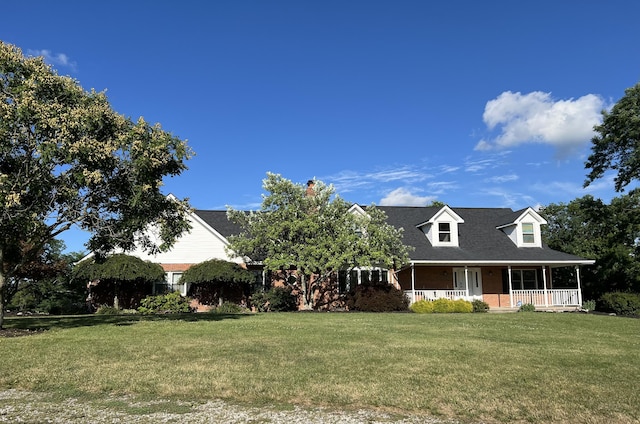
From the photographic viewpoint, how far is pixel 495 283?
96.0ft

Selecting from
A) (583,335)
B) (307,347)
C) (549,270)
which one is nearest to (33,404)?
(307,347)

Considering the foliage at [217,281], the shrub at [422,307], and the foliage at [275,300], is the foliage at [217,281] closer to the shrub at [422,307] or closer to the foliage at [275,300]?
the foliage at [275,300]

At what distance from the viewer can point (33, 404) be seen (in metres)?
6.18

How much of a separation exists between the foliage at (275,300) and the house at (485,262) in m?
6.14

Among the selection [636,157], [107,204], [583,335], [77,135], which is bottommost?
[583,335]

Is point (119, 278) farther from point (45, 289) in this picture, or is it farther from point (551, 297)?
point (551, 297)

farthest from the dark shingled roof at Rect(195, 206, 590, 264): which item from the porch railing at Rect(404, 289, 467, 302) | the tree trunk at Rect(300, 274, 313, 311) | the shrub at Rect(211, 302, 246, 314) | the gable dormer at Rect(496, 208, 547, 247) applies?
the tree trunk at Rect(300, 274, 313, 311)

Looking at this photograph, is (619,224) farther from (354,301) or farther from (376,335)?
(376,335)

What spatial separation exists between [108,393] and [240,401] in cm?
189

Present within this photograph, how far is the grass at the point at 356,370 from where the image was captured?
6207 millimetres

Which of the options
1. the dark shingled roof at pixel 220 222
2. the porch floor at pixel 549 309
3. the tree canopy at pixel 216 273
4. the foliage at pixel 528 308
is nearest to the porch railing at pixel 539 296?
the porch floor at pixel 549 309

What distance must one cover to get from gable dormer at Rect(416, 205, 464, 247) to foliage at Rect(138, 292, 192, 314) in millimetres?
14363

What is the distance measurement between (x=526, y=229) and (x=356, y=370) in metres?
25.1

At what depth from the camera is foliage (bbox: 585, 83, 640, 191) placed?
90.4ft
